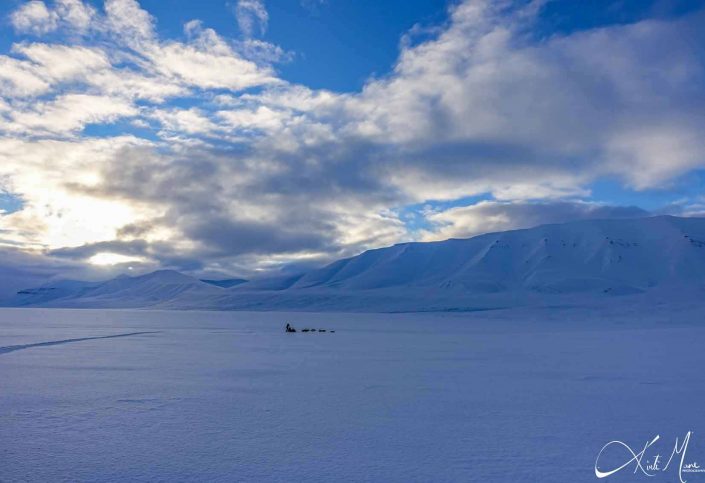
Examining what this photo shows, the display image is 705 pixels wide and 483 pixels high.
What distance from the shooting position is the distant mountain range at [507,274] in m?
116

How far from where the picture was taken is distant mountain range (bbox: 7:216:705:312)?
11638cm

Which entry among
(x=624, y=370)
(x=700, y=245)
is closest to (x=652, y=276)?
(x=700, y=245)

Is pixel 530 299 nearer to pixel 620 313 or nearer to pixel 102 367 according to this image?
pixel 620 313

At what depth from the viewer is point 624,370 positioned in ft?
50.2

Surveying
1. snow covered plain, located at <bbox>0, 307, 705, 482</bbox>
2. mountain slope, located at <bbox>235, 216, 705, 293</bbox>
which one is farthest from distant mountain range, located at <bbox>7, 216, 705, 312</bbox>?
snow covered plain, located at <bbox>0, 307, 705, 482</bbox>

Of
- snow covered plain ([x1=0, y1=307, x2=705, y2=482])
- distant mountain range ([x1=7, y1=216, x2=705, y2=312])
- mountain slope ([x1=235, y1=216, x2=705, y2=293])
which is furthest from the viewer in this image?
mountain slope ([x1=235, y1=216, x2=705, y2=293])

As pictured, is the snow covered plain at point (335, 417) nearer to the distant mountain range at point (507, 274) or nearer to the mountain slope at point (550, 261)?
the distant mountain range at point (507, 274)

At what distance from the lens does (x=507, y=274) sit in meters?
155

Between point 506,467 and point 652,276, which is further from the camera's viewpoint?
point 652,276

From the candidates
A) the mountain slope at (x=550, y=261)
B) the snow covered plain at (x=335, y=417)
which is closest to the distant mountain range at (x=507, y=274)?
the mountain slope at (x=550, y=261)

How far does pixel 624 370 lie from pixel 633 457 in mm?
9350

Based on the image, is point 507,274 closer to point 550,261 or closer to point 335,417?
point 550,261

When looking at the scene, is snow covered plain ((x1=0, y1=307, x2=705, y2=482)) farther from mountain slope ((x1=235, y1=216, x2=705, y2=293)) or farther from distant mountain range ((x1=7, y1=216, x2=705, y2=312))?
mountain slope ((x1=235, y1=216, x2=705, y2=293))

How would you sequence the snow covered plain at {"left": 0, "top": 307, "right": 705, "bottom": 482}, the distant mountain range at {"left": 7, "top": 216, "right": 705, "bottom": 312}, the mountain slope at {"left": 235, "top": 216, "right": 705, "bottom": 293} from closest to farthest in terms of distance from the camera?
the snow covered plain at {"left": 0, "top": 307, "right": 705, "bottom": 482}
the distant mountain range at {"left": 7, "top": 216, "right": 705, "bottom": 312}
the mountain slope at {"left": 235, "top": 216, "right": 705, "bottom": 293}
